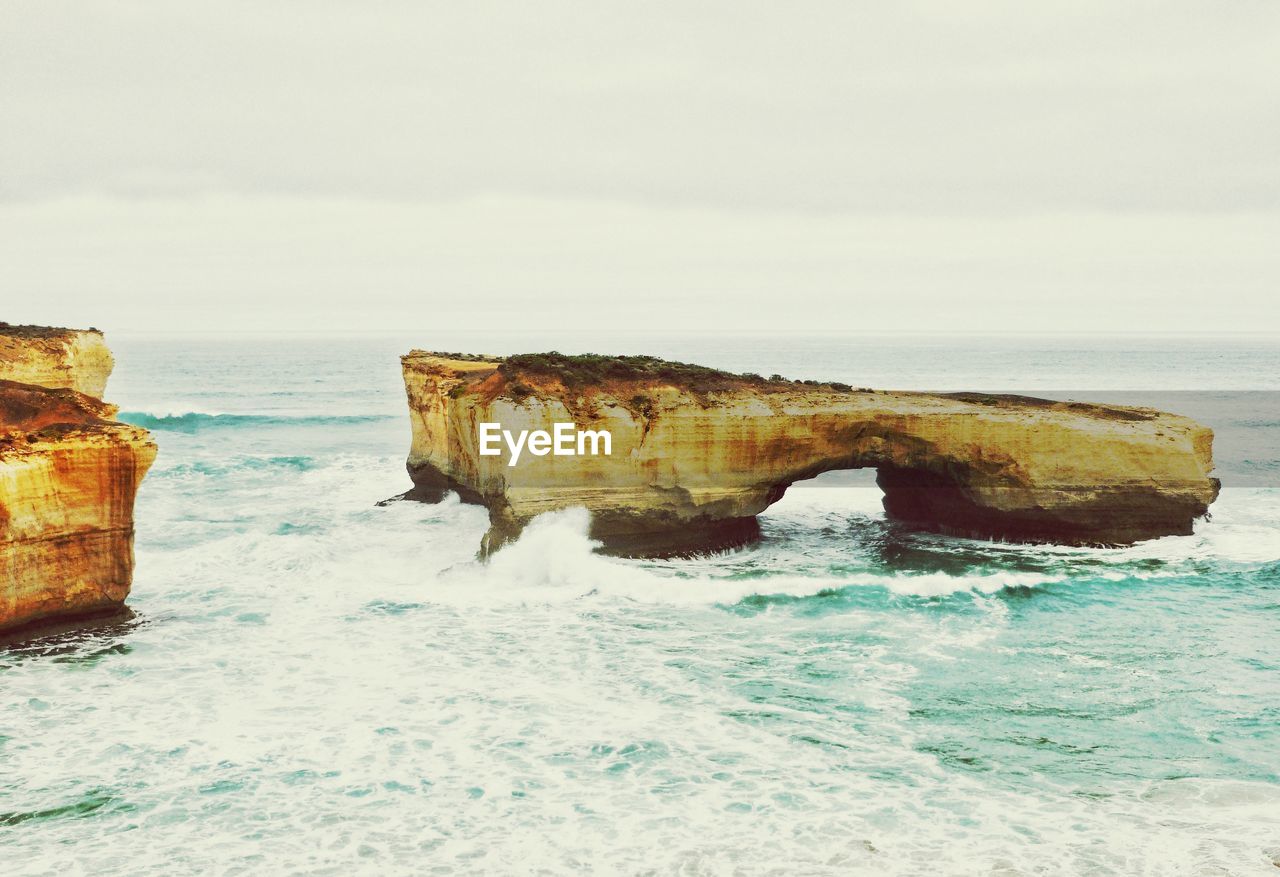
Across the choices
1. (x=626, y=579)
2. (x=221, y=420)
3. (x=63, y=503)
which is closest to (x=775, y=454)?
(x=626, y=579)

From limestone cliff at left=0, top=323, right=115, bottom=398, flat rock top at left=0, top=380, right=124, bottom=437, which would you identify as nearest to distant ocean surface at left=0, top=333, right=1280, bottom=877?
flat rock top at left=0, top=380, right=124, bottom=437

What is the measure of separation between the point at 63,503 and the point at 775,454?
13571 mm

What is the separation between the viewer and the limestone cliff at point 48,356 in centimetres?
2538

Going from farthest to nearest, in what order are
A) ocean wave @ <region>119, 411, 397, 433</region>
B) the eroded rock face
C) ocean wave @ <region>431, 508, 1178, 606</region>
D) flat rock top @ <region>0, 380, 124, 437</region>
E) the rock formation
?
ocean wave @ <region>119, 411, 397, 433</region>, the eroded rock face, ocean wave @ <region>431, 508, 1178, 606</region>, flat rock top @ <region>0, 380, 124, 437</region>, the rock formation

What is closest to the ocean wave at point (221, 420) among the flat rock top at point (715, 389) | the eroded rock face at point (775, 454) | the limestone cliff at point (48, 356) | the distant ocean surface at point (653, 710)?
the limestone cliff at point (48, 356)

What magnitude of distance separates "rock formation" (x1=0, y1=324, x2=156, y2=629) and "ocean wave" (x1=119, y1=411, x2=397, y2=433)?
1437 inches

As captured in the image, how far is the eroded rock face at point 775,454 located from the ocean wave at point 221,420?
1356 inches

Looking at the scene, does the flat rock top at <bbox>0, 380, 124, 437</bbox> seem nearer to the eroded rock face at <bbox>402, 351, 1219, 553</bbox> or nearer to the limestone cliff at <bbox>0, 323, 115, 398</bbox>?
the eroded rock face at <bbox>402, 351, 1219, 553</bbox>

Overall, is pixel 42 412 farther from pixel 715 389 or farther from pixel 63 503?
pixel 715 389

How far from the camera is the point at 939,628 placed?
52.8ft

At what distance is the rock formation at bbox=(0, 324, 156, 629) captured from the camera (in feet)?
45.4

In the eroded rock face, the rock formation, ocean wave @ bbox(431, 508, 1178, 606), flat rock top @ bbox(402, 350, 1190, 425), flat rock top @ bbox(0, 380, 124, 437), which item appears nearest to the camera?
the rock formation

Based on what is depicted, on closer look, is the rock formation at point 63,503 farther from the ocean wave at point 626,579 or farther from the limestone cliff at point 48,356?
the limestone cliff at point 48,356

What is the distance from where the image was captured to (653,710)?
12484mm
